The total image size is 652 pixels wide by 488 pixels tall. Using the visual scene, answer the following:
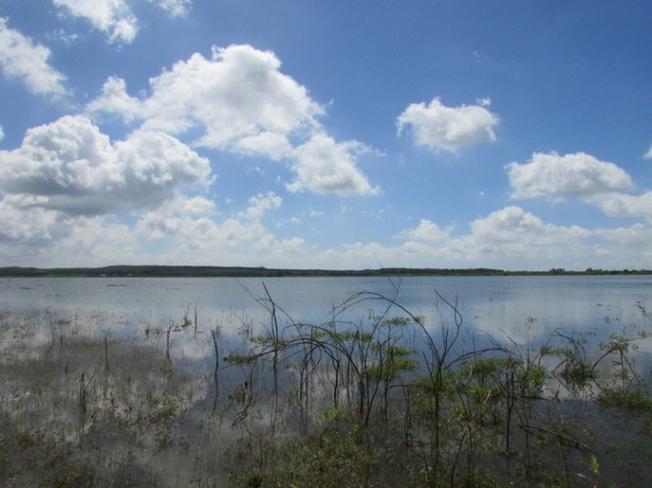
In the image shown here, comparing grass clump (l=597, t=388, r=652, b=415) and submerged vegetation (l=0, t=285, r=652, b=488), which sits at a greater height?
grass clump (l=597, t=388, r=652, b=415)

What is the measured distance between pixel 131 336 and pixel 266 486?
56.2 feet

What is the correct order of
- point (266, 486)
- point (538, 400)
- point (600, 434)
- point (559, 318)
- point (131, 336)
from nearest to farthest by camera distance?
1. point (266, 486)
2. point (600, 434)
3. point (538, 400)
4. point (131, 336)
5. point (559, 318)

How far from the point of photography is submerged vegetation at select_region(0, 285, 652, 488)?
6.77 m

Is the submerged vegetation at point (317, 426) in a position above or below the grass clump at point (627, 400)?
below

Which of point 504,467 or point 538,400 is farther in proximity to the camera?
point 538,400

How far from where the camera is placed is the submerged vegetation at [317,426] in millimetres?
6770

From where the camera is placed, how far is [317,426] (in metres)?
8.95

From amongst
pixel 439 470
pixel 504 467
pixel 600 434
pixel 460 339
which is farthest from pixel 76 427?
pixel 460 339

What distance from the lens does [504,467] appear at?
279 inches

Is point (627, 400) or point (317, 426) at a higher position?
point (627, 400)

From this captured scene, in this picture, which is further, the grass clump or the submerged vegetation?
the grass clump

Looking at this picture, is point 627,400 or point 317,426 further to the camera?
point 627,400

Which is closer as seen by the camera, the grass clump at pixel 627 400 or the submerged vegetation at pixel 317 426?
the submerged vegetation at pixel 317 426

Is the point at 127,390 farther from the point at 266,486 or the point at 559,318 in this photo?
the point at 559,318
